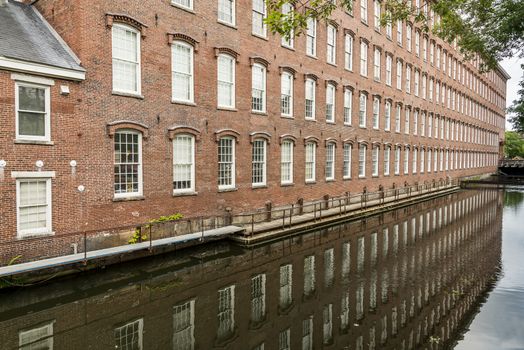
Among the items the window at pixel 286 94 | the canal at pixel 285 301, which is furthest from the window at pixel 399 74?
the canal at pixel 285 301

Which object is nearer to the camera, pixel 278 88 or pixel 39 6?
pixel 39 6

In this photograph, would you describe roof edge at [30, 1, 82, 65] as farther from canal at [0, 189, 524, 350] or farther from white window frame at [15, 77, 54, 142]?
canal at [0, 189, 524, 350]

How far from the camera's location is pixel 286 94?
67.3 feet

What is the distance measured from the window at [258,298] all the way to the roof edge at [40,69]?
27.1ft

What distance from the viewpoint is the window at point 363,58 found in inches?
1056

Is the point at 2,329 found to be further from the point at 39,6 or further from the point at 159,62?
the point at 39,6

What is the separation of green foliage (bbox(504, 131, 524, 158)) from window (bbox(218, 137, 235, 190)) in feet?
329

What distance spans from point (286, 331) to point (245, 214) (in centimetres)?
960

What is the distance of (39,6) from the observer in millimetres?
14172

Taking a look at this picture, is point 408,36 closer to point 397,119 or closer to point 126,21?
point 397,119

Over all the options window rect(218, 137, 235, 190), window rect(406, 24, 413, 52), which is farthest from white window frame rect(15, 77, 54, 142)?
window rect(406, 24, 413, 52)

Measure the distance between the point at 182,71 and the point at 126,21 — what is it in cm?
284

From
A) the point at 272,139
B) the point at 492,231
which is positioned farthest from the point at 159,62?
the point at 492,231

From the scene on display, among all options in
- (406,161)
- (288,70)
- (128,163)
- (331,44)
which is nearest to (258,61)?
(288,70)
